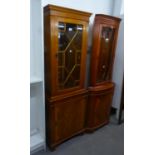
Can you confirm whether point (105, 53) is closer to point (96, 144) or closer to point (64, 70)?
point (64, 70)

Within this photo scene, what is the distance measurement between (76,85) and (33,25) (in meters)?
0.93

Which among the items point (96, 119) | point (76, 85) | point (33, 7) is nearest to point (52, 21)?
point (33, 7)

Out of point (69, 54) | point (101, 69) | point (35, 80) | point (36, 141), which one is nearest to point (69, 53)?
point (69, 54)

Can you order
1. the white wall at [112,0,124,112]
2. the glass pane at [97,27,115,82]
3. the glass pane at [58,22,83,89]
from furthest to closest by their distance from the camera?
the white wall at [112,0,124,112] < the glass pane at [97,27,115,82] < the glass pane at [58,22,83,89]

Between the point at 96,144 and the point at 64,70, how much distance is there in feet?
→ 3.76

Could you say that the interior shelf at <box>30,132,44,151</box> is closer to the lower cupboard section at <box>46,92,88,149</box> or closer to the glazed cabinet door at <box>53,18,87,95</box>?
the lower cupboard section at <box>46,92,88,149</box>

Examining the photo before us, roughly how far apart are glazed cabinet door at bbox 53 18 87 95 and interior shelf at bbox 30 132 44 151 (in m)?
0.69

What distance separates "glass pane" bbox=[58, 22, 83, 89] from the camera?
1790 millimetres

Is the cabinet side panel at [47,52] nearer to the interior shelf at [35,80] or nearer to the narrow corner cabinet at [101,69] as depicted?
the interior shelf at [35,80]

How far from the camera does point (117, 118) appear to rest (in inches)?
109

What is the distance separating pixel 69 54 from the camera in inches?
75.4

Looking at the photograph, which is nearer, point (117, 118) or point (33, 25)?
point (33, 25)

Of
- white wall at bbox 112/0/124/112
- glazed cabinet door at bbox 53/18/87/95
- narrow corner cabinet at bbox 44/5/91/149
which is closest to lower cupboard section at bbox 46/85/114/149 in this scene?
narrow corner cabinet at bbox 44/5/91/149
